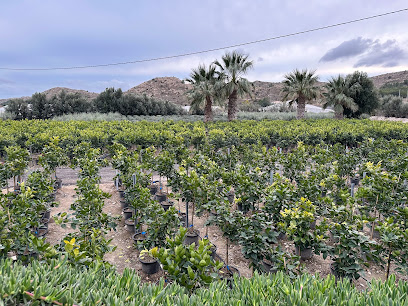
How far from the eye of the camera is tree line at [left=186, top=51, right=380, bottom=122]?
71.5ft

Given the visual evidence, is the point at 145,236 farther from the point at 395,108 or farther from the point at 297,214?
the point at 395,108

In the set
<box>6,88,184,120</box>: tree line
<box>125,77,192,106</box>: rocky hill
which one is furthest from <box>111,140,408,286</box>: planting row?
<box>125,77,192,106</box>: rocky hill

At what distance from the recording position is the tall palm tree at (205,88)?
21.5 meters

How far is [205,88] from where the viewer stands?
2144cm

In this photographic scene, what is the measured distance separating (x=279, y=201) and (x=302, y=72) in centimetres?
2157

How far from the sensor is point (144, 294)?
2338 millimetres

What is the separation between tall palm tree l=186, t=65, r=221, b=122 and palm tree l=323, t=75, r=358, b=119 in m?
11.2

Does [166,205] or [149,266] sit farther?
[166,205]

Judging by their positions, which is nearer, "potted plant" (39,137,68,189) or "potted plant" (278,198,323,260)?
"potted plant" (278,198,323,260)

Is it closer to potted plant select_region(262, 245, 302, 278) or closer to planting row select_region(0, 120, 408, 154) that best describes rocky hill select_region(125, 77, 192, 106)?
planting row select_region(0, 120, 408, 154)

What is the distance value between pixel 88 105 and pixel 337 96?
90.5 feet

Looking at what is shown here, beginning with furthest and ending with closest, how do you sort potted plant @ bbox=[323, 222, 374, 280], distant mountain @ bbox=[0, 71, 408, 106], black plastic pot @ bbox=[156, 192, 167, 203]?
distant mountain @ bbox=[0, 71, 408, 106] → black plastic pot @ bbox=[156, 192, 167, 203] → potted plant @ bbox=[323, 222, 374, 280]

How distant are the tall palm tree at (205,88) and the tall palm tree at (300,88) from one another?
21.6 ft

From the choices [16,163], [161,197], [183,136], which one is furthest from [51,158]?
[183,136]
